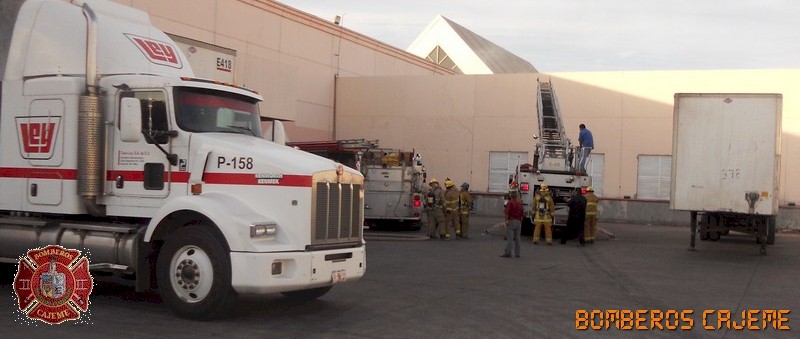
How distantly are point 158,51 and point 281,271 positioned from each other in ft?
13.5

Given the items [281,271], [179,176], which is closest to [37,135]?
[179,176]

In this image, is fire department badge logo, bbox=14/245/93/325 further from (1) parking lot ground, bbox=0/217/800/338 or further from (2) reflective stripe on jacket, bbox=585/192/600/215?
(2) reflective stripe on jacket, bbox=585/192/600/215

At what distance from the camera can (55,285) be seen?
910 centimetres

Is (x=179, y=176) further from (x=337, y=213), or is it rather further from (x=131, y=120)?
(x=337, y=213)

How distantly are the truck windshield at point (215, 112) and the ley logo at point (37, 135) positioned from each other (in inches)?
67.9

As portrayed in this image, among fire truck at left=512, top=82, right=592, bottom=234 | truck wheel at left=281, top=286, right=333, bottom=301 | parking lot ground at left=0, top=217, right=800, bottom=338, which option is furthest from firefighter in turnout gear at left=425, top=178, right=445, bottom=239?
truck wheel at left=281, top=286, right=333, bottom=301

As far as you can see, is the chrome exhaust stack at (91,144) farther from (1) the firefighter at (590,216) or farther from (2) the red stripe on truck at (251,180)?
(1) the firefighter at (590,216)

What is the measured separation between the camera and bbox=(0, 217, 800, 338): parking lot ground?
Answer: 913cm

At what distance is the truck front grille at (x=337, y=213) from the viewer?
9531mm

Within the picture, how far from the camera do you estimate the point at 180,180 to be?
32.1ft

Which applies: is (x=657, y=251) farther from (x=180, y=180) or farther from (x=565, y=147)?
(x=180, y=180)

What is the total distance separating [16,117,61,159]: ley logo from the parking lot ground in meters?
1.91

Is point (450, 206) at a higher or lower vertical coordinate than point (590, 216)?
higher

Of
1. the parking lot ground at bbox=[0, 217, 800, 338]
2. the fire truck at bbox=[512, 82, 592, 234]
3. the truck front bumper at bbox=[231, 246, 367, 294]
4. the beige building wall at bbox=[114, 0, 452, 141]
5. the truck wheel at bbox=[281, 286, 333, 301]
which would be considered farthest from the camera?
the beige building wall at bbox=[114, 0, 452, 141]
